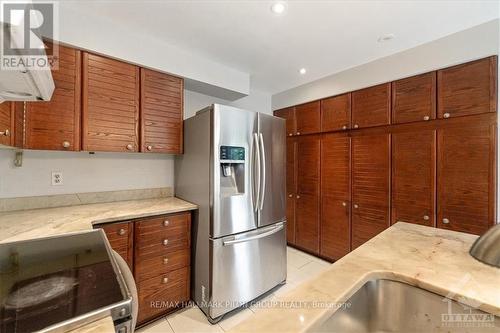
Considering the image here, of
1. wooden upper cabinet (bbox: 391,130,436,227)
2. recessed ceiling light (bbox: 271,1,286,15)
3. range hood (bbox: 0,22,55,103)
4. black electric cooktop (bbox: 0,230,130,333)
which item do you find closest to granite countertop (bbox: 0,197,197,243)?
black electric cooktop (bbox: 0,230,130,333)

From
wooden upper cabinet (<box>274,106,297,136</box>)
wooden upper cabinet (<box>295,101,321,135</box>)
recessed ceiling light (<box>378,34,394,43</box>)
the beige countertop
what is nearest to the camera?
the beige countertop

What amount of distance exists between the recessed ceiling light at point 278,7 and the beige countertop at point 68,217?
5.45 ft

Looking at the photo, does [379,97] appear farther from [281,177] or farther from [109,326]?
[109,326]

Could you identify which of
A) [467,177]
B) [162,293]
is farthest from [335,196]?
[162,293]

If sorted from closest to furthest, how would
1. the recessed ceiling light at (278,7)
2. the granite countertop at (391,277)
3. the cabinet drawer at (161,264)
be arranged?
the granite countertop at (391,277) < the recessed ceiling light at (278,7) < the cabinet drawer at (161,264)

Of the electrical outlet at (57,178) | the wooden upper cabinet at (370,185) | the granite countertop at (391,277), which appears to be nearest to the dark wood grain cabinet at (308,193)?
the wooden upper cabinet at (370,185)

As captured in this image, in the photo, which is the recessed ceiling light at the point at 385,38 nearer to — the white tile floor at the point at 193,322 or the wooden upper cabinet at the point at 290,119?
the wooden upper cabinet at the point at 290,119

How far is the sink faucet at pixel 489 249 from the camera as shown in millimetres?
836

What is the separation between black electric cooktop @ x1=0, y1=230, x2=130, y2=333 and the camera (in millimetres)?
555

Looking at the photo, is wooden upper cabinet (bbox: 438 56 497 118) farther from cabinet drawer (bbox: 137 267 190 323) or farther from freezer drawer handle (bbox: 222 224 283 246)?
cabinet drawer (bbox: 137 267 190 323)

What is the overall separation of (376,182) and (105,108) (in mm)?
2706

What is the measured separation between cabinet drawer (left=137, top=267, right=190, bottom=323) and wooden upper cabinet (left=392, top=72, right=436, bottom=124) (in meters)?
2.56

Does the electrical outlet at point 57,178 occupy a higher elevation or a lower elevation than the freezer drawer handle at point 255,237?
higher

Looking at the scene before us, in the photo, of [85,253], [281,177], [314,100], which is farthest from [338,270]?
[314,100]
